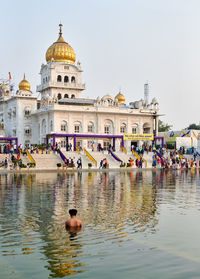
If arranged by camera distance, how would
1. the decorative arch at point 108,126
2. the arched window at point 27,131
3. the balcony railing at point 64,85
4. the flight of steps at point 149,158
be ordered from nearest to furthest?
1. the flight of steps at point 149,158
2. the decorative arch at point 108,126
3. the arched window at point 27,131
4. the balcony railing at point 64,85

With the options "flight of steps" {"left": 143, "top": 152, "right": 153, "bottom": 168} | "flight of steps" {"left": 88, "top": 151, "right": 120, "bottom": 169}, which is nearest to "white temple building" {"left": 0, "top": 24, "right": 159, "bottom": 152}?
"flight of steps" {"left": 143, "top": 152, "right": 153, "bottom": 168}

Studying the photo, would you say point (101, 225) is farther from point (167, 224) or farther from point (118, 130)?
point (118, 130)

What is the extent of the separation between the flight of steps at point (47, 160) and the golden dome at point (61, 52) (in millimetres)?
26504

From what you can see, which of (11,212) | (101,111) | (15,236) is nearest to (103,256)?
(15,236)

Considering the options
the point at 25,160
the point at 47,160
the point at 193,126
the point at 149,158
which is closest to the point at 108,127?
the point at 149,158

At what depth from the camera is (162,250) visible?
30.7 ft

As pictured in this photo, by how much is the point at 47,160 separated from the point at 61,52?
29.2 metres

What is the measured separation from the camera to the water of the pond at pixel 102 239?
8070 millimetres

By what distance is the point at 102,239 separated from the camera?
33.4 feet

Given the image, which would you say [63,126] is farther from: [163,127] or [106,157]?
[163,127]

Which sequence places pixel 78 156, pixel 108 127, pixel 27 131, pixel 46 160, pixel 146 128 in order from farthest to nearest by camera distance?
pixel 146 128, pixel 27 131, pixel 108 127, pixel 78 156, pixel 46 160

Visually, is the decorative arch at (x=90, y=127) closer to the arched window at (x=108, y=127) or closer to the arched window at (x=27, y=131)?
the arched window at (x=108, y=127)

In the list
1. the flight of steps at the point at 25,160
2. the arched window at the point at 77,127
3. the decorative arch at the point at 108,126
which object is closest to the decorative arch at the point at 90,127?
the arched window at the point at 77,127

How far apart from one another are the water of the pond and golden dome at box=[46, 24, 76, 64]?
169 feet
